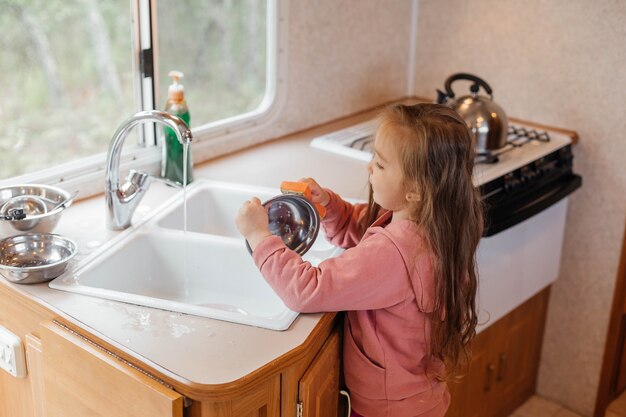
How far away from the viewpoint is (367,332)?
4.97 feet

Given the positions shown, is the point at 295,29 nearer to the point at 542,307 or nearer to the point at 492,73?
the point at 492,73

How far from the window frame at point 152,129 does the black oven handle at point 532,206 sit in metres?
0.79

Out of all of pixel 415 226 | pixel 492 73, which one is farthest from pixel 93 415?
pixel 492 73

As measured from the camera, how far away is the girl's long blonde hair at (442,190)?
56.6 inches

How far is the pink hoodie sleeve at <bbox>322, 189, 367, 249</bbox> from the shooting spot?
67.9 inches

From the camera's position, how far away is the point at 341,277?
1415 millimetres

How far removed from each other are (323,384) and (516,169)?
1004mm

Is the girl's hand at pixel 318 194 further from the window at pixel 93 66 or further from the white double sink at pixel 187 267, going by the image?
the window at pixel 93 66

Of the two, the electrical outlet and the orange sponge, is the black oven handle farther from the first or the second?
the electrical outlet

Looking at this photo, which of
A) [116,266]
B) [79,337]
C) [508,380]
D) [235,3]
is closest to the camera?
[79,337]

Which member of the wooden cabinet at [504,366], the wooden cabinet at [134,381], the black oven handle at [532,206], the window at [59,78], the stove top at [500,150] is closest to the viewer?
the wooden cabinet at [134,381]

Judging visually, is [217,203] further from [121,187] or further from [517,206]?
[517,206]

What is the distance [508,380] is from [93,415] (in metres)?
1.59

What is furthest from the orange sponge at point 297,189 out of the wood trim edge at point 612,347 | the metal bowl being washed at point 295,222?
the wood trim edge at point 612,347
